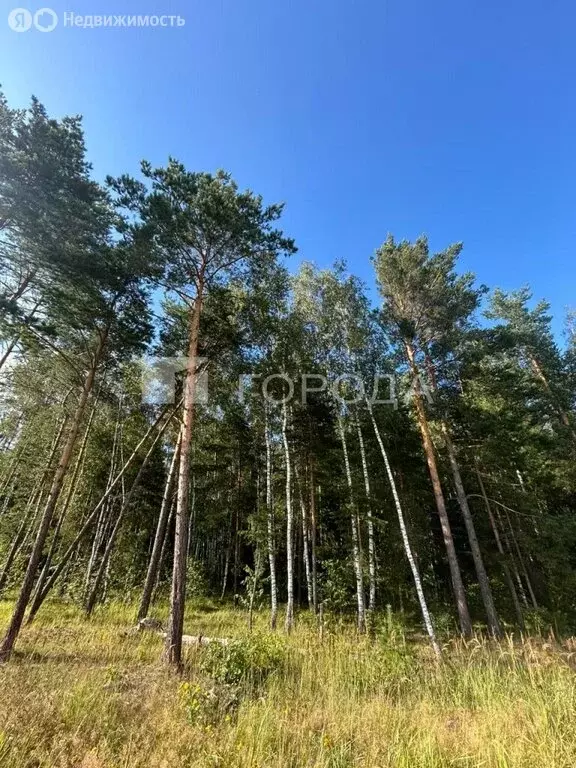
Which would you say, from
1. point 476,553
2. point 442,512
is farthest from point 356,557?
point 476,553

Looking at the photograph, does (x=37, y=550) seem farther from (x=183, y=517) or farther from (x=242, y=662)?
(x=242, y=662)

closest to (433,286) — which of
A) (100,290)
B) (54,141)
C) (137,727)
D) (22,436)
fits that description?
(100,290)

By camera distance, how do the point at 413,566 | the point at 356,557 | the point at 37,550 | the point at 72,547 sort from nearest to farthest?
1. the point at 37,550
2. the point at 72,547
3. the point at 413,566
4. the point at 356,557

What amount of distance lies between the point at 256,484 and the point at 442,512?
9.09m

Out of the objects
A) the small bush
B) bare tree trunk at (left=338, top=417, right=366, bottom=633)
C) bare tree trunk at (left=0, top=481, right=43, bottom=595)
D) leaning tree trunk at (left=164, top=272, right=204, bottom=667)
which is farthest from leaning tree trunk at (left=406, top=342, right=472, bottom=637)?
bare tree trunk at (left=0, top=481, right=43, bottom=595)

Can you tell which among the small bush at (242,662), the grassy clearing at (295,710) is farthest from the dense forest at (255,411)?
the grassy clearing at (295,710)

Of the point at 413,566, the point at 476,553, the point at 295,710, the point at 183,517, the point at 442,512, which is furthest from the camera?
the point at 476,553

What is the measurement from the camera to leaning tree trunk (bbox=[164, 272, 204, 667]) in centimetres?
545

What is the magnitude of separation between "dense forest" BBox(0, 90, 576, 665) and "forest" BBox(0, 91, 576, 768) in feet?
0.29

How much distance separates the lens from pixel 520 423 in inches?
481

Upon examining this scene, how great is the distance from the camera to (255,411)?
42.2ft

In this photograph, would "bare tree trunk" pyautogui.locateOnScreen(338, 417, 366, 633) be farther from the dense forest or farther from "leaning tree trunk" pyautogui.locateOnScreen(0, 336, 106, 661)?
"leaning tree trunk" pyautogui.locateOnScreen(0, 336, 106, 661)

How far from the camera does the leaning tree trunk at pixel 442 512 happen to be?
8844 millimetres

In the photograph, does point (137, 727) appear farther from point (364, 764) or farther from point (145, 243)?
point (145, 243)
